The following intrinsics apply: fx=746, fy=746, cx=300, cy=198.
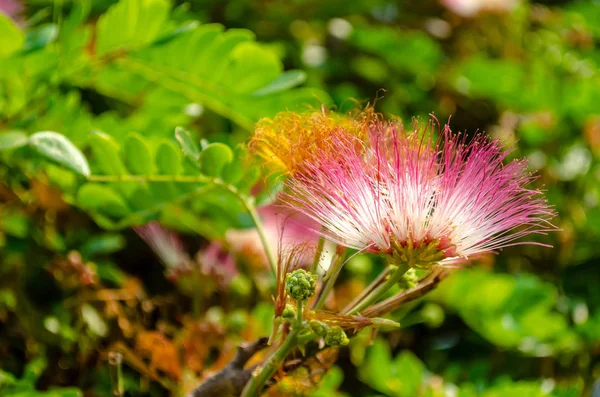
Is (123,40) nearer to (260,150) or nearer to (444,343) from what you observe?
(260,150)

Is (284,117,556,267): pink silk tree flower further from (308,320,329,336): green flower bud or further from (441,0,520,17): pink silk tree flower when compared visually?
(441,0,520,17): pink silk tree flower

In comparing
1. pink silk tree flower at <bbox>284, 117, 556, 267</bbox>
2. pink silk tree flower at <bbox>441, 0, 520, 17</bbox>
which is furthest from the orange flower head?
pink silk tree flower at <bbox>441, 0, 520, 17</bbox>

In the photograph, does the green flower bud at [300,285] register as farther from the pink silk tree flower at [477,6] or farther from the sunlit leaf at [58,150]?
the pink silk tree flower at [477,6]

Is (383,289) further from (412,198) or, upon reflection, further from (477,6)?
(477,6)

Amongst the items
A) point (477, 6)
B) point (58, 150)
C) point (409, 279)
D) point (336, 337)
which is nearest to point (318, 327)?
point (336, 337)

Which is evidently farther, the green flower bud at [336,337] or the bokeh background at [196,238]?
the bokeh background at [196,238]

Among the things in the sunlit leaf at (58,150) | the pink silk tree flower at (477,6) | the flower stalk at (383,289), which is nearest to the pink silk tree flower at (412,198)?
the flower stalk at (383,289)
